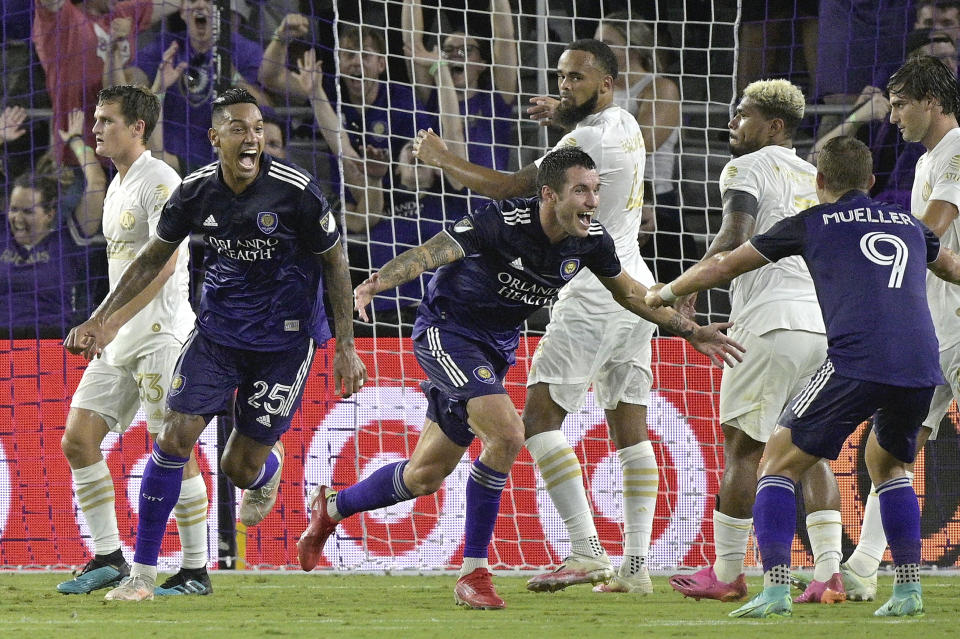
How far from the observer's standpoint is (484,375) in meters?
5.12

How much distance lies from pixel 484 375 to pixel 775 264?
140 centimetres

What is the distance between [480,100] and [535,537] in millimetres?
3102

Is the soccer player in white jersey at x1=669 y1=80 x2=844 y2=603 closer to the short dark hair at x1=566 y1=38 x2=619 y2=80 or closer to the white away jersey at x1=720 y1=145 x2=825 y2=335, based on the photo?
the white away jersey at x1=720 y1=145 x2=825 y2=335

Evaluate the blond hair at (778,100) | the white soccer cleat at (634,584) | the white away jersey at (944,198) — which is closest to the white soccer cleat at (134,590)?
the white soccer cleat at (634,584)

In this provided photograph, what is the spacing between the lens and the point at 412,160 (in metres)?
8.75

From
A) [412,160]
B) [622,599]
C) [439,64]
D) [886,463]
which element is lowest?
[622,599]

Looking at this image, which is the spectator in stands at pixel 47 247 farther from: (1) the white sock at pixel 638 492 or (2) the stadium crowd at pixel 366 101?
(1) the white sock at pixel 638 492

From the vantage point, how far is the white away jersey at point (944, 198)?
5.34m

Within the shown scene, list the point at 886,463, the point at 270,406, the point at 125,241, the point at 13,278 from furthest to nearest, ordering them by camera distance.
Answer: the point at 13,278
the point at 125,241
the point at 270,406
the point at 886,463

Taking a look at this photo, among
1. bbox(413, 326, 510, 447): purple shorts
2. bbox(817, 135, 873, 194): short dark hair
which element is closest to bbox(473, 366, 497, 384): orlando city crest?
bbox(413, 326, 510, 447): purple shorts

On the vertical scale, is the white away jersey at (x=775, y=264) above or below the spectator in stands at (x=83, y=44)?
below

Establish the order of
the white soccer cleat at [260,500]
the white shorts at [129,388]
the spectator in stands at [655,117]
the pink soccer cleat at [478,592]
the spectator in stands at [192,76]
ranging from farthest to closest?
1. the spectator in stands at [655,117]
2. the spectator in stands at [192,76]
3. the white soccer cleat at [260,500]
4. the white shorts at [129,388]
5. the pink soccer cleat at [478,592]

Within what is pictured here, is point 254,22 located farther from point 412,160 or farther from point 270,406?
point 270,406

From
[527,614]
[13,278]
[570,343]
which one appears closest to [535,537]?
[570,343]
